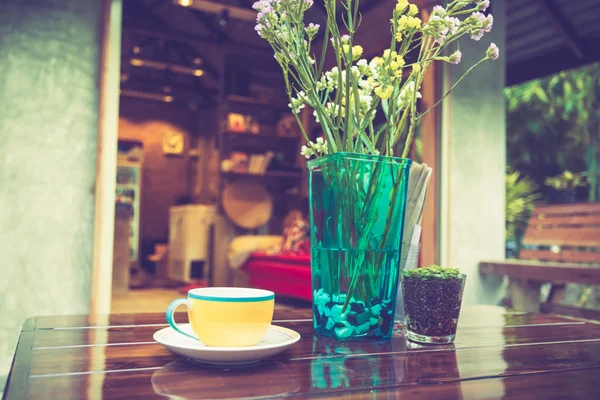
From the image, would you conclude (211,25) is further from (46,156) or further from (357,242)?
(357,242)

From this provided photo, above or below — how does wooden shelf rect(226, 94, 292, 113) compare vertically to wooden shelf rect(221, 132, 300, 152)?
above

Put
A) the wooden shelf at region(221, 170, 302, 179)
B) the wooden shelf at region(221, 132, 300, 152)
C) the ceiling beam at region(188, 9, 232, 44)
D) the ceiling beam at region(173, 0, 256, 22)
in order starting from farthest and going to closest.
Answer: the ceiling beam at region(188, 9, 232, 44), the wooden shelf at region(221, 132, 300, 152), the wooden shelf at region(221, 170, 302, 179), the ceiling beam at region(173, 0, 256, 22)

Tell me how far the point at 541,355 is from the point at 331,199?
48 centimetres

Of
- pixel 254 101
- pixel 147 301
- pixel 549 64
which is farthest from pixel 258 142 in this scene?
pixel 549 64

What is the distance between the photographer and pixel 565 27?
5129 millimetres

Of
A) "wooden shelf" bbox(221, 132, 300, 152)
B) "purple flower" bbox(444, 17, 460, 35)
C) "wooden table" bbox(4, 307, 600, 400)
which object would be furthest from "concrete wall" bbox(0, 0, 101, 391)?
"wooden shelf" bbox(221, 132, 300, 152)

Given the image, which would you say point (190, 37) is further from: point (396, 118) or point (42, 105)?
point (396, 118)

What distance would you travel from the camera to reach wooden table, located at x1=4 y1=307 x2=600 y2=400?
0.75m

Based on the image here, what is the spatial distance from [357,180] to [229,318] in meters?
0.38

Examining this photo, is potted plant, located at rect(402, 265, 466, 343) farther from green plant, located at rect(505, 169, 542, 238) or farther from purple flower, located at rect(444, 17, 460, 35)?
green plant, located at rect(505, 169, 542, 238)

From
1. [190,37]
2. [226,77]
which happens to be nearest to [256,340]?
[226,77]

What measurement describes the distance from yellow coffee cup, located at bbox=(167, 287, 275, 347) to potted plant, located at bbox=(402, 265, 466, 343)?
0.97 feet

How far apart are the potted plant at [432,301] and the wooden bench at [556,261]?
2650 millimetres

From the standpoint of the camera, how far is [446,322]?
1081 millimetres
